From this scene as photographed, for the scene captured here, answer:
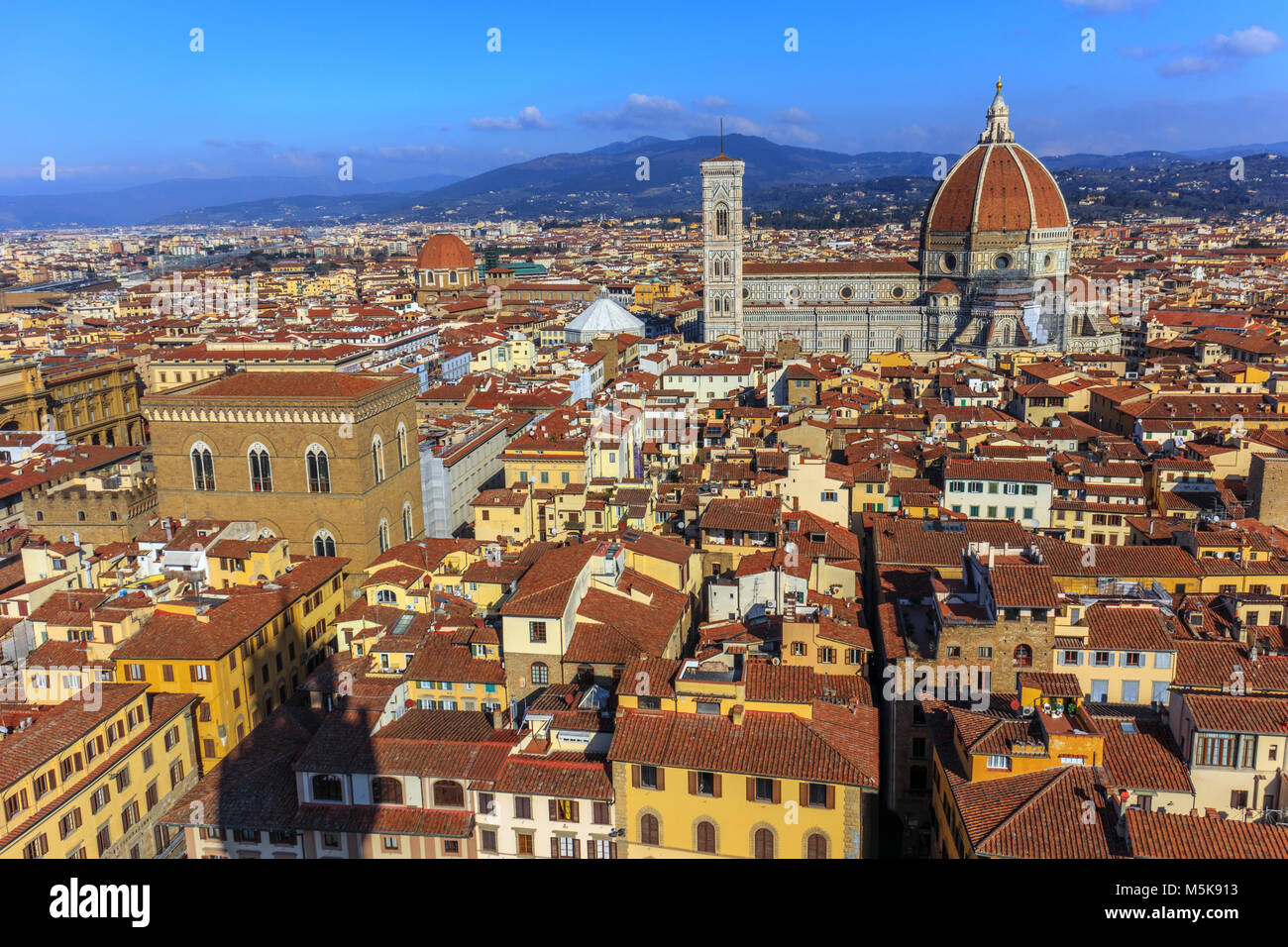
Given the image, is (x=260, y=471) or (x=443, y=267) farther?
(x=443, y=267)

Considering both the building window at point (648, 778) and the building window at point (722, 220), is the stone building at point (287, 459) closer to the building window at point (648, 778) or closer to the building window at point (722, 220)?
the building window at point (648, 778)

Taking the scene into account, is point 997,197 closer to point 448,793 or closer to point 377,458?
point 377,458

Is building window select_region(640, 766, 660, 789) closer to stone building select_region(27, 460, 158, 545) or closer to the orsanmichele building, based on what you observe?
stone building select_region(27, 460, 158, 545)

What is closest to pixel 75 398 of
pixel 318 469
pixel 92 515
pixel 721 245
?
pixel 92 515

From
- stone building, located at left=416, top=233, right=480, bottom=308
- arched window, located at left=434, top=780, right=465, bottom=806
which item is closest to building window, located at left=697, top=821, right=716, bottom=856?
arched window, located at left=434, top=780, right=465, bottom=806
